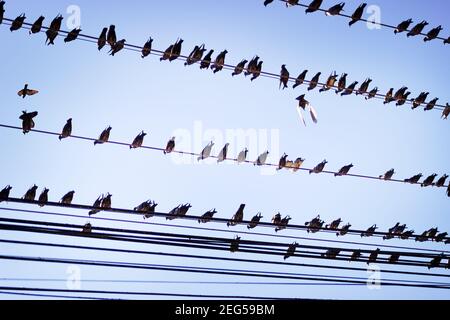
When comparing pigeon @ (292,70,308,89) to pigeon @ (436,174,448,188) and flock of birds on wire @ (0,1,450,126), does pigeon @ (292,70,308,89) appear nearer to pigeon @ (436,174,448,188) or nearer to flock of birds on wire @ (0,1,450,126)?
flock of birds on wire @ (0,1,450,126)

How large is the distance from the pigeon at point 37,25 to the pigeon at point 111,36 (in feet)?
4.35

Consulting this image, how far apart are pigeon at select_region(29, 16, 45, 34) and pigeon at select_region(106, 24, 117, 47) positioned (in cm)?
133

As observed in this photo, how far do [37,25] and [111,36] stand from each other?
1482 mm

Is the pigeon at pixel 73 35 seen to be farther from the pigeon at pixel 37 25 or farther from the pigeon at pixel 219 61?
the pigeon at pixel 219 61

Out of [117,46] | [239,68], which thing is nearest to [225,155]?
[239,68]

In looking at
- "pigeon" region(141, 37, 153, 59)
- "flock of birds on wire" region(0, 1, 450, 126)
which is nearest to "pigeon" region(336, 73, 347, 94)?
"flock of birds on wire" region(0, 1, 450, 126)

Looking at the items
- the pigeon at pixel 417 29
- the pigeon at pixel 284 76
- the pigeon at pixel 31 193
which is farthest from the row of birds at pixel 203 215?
A: the pigeon at pixel 417 29

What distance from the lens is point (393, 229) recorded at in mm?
15953

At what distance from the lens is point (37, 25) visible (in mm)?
10758

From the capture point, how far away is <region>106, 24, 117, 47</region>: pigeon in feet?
37.3

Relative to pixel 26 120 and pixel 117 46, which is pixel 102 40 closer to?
pixel 117 46
